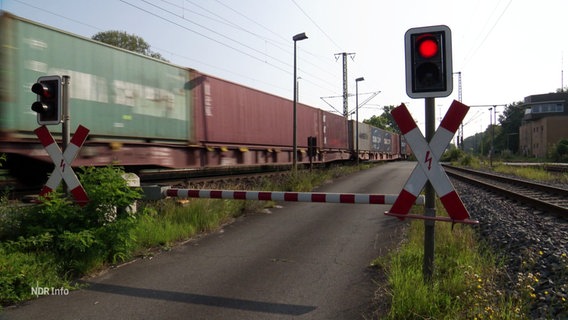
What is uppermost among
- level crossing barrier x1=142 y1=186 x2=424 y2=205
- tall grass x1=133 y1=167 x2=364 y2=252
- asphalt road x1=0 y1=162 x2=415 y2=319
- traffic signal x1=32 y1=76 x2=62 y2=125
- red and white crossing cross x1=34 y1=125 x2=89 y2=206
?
traffic signal x1=32 y1=76 x2=62 y2=125

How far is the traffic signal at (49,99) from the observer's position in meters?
6.03

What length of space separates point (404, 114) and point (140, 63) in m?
8.52

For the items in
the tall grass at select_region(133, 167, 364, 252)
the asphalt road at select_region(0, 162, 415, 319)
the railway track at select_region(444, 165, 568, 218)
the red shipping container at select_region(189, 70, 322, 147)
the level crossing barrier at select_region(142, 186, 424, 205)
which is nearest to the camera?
the asphalt road at select_region(0, 162, 415, 319)

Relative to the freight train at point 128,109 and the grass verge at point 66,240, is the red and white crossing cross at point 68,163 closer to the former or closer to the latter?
the grass verge at point 66,240

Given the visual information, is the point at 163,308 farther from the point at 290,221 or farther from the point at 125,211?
the point at 290,221

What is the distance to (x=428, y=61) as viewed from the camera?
4.18 meters

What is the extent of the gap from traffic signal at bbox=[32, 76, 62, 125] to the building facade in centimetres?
7816

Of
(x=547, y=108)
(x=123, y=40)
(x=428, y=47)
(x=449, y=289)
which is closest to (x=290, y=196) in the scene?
(x=449, y=289)

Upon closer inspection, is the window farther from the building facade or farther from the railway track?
the railway track

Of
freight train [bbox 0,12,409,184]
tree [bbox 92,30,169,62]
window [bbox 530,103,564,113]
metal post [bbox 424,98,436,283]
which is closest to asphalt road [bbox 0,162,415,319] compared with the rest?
metal post [bbox 424,98,436,283]

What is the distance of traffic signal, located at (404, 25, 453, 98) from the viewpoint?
4.10 meters

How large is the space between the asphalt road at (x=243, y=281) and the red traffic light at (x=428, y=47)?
99.5 inches

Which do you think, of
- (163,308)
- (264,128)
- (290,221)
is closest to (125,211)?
(163,308)

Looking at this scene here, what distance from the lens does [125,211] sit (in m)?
6.00
